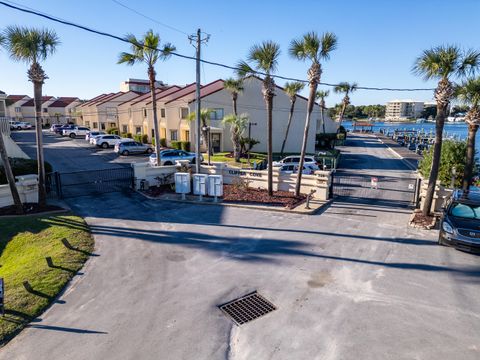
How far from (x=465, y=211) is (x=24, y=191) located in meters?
18.0

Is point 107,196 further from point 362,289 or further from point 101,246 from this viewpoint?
point 362,289

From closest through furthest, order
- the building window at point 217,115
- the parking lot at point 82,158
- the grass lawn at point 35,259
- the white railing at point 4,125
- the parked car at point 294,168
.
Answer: the grass lawn at point 35,259, the parked car at point 294,168, the white railing at point 4,125, the parking lot at point 82,158, the building window at point 217,115

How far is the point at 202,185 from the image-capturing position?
52.3ft

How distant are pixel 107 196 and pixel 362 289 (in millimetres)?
13559

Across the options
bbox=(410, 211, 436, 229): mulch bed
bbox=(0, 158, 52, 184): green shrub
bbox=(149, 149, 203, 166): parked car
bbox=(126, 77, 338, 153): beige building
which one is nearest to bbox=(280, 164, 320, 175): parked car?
bbox=(149, 149, 203, 166): parked car

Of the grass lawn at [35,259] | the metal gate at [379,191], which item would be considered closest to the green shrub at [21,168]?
the grass lawn at [35,259]

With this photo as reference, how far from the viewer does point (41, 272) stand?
28.0 ft

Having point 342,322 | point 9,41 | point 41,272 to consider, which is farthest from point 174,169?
point 342,322

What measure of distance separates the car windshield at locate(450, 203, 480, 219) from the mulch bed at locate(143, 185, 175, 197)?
13.1 m

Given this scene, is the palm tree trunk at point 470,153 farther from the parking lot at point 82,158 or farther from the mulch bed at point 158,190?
the parking lot at point 82,158

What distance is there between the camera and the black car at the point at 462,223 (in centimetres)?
973

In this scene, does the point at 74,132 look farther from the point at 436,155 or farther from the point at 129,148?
the point at 436,155

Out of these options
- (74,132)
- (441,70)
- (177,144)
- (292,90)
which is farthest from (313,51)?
(74,132)

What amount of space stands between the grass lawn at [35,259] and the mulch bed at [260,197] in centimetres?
716
